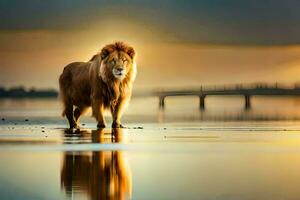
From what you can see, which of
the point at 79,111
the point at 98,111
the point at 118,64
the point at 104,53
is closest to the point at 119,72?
the point at 118,64

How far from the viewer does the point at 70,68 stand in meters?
23.0

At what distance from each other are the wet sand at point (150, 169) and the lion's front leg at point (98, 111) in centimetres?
513

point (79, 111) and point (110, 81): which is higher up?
point (110, 81)

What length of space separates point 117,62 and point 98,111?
1139mm

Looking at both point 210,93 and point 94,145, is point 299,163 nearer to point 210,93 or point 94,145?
point 94,145

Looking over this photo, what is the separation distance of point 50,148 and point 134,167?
3.47m

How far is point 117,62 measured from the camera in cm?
2038

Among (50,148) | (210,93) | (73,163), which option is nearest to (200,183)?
(73,163)

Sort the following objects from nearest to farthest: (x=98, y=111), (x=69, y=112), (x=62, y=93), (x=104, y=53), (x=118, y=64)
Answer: (x=98, y=111) → (x=118, y=64) → (x=104, y=53) → (x=69, y=112) → (x=62, y=93)

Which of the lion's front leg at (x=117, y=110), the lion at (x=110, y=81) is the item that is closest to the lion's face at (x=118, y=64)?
the lion at (x=110, y=81)

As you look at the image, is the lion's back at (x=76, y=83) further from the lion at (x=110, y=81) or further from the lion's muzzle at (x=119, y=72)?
the lion's muzzle at (x=119, y=72)

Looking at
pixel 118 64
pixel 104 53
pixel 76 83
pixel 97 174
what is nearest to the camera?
pixel 97 174

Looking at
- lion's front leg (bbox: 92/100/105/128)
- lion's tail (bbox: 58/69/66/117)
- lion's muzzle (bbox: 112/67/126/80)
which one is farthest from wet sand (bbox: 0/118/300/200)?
lion's tail (bbox: 58/69/66/117)

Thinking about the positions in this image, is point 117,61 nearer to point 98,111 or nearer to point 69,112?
point 98,111
